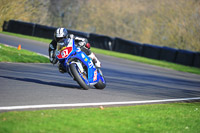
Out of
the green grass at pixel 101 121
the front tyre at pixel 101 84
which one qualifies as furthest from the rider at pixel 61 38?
the green grass at pixel 101 121

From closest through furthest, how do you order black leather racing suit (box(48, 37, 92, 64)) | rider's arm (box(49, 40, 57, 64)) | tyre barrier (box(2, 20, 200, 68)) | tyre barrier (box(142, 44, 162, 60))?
black leather racing suit (box(48, 37, 92, 64)) < rider's arm (box(49, 40, 57, 64)) < tyre barrier (box(2, 20, 200, 68)) < tyre barrier (box(142, 44, 162, 60))

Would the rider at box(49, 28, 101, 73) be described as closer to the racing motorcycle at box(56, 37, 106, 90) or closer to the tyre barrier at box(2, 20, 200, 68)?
the racing motorcycle at box(56, 37, 106, 90)

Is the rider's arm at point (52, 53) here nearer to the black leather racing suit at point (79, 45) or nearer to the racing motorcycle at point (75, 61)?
the black leather racing suit at point (79, 45)

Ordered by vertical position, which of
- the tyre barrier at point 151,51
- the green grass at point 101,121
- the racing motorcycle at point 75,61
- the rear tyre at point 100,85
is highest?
the racing motorcycle at point 75,61

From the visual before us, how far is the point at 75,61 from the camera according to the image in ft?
29.4

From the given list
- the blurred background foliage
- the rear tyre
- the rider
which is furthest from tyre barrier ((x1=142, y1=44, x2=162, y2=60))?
the rider

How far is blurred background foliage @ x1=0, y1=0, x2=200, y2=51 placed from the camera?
3491cm

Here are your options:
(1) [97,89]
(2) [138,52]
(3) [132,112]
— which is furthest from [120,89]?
(2) [138,52]

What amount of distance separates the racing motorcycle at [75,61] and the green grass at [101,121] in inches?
63.8

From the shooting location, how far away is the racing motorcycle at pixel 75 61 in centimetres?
888

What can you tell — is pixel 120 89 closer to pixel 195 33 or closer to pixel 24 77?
pixel 24 77

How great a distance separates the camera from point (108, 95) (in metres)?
9.41

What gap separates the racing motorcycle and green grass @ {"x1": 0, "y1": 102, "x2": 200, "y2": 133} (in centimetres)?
162

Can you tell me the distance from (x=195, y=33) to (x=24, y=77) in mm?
31477
